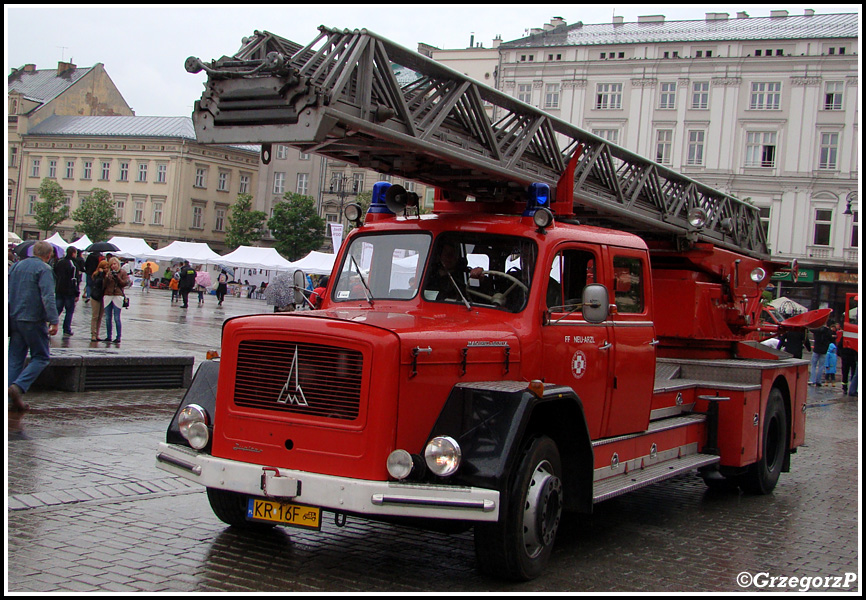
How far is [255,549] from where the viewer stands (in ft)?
20.5

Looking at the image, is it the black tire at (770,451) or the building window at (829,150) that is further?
the building window at (829,150)

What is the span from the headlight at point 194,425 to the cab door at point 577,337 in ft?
7.75

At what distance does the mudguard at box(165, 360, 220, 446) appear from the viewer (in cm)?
625

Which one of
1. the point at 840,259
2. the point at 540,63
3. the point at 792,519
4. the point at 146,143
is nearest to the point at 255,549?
the point at 792,519

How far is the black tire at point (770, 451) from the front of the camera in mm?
9539

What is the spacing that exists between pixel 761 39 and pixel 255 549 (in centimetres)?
5554

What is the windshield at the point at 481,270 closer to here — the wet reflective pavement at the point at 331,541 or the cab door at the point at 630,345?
the cab door at the point at 630,345

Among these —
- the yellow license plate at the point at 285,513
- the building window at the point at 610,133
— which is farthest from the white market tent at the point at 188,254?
the yellow license plate at the point at 285,513

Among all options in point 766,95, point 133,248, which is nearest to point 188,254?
point 133,248

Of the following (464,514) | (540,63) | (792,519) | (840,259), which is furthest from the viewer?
(540,63)

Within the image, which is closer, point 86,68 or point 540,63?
point 540,63

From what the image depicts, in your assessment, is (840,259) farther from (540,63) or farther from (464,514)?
(464,514)

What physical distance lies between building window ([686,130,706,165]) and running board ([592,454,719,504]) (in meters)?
Result: 50.9

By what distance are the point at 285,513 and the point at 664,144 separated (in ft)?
182
